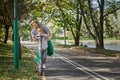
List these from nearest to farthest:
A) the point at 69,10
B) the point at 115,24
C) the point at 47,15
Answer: the point at 69,10, the point at 47,15, the point at 115,24

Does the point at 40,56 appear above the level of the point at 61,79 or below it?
above

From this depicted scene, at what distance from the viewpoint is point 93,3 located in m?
43.1

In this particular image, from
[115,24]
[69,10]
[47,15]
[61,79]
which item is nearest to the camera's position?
[61,79]

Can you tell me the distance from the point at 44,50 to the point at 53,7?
39473 mm

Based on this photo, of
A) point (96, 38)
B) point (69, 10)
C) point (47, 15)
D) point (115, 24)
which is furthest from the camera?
point (115, 24)

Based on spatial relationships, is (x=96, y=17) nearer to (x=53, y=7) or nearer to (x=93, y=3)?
(x=93, y=3)

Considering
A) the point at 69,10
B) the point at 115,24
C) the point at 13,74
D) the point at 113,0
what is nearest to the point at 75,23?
the point at 69,10

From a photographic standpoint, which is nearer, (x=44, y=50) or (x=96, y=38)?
(x=44, y=50)

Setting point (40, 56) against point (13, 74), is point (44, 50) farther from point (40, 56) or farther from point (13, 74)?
point (13, 74)

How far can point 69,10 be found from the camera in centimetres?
5106

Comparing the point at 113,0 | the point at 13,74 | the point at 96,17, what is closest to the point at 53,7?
the point at 96,17

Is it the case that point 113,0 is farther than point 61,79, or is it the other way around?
point 113,0

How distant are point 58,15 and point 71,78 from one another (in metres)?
40.7

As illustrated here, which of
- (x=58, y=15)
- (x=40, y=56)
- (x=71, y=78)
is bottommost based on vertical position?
(x=71, y=78)
